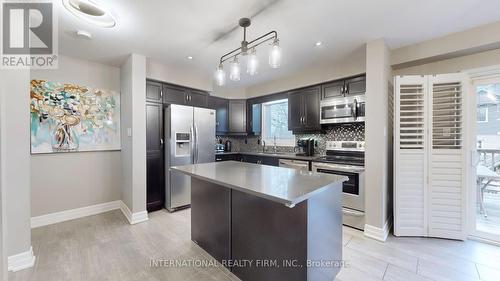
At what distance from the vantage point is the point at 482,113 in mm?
2588

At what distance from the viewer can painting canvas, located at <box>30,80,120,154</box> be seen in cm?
290

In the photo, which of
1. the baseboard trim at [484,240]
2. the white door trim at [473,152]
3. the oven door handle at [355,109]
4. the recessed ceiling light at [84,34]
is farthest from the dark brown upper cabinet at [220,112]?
the baseboard trim at [484,240]

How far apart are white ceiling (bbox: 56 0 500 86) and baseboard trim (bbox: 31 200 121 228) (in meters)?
2.35

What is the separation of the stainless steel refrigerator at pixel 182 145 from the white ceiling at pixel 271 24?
39.0 inches

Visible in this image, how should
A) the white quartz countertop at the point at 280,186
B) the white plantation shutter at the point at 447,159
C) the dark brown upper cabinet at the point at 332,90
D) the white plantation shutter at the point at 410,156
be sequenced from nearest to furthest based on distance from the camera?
the white quartz countertop at the point at 280,186
the white plantation shutter at the point at 447,159
the white plantation shutter at the point at 410,156
the dark brown upper cabinet at the point at 332,90

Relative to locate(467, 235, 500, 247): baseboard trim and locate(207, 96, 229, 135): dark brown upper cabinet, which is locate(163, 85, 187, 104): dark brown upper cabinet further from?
locate(467, 235, 500, 247): baseboard trim

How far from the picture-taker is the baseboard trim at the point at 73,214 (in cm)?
293

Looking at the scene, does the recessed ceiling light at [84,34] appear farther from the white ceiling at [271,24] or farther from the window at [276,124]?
the window at [276,124]

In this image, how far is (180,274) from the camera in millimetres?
1933

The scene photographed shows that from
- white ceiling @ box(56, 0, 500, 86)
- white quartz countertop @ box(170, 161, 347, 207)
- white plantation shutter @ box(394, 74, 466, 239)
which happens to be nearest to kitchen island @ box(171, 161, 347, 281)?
white quartz countertop @ box(170, 161, 347, 207)

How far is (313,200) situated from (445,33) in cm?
263

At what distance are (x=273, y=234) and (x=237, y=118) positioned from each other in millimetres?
3606

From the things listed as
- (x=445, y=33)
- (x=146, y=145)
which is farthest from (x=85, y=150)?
(x=445, y=33)

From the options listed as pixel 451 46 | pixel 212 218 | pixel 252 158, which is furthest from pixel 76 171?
pixel 451 46
